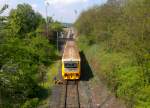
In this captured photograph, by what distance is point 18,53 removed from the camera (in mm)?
12180

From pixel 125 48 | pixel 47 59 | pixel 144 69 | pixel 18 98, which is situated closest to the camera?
pixel 18 98

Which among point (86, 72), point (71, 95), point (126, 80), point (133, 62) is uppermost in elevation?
point (133, 62)

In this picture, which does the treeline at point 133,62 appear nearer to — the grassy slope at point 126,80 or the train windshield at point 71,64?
the grassy slope at point 126,80

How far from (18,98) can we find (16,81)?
75.6 inches

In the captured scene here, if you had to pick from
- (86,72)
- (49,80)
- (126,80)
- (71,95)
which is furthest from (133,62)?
(86,72)

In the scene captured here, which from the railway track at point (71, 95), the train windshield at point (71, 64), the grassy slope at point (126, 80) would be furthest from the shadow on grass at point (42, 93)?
the grassy slope at point (126, 80)

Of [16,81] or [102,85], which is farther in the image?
[102,85]

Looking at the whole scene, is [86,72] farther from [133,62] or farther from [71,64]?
[133,62]

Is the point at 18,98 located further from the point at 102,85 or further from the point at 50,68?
the point at 50,68

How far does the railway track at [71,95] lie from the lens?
27.5 metres

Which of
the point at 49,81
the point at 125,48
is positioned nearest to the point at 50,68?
the point at 49,81

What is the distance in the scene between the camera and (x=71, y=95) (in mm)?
30938

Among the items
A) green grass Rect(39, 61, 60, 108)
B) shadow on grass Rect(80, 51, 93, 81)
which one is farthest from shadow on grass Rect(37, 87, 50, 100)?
shadow on grass Rect(80, 51, 93, 81)

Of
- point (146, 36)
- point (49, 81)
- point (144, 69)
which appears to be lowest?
point (49, 81)
